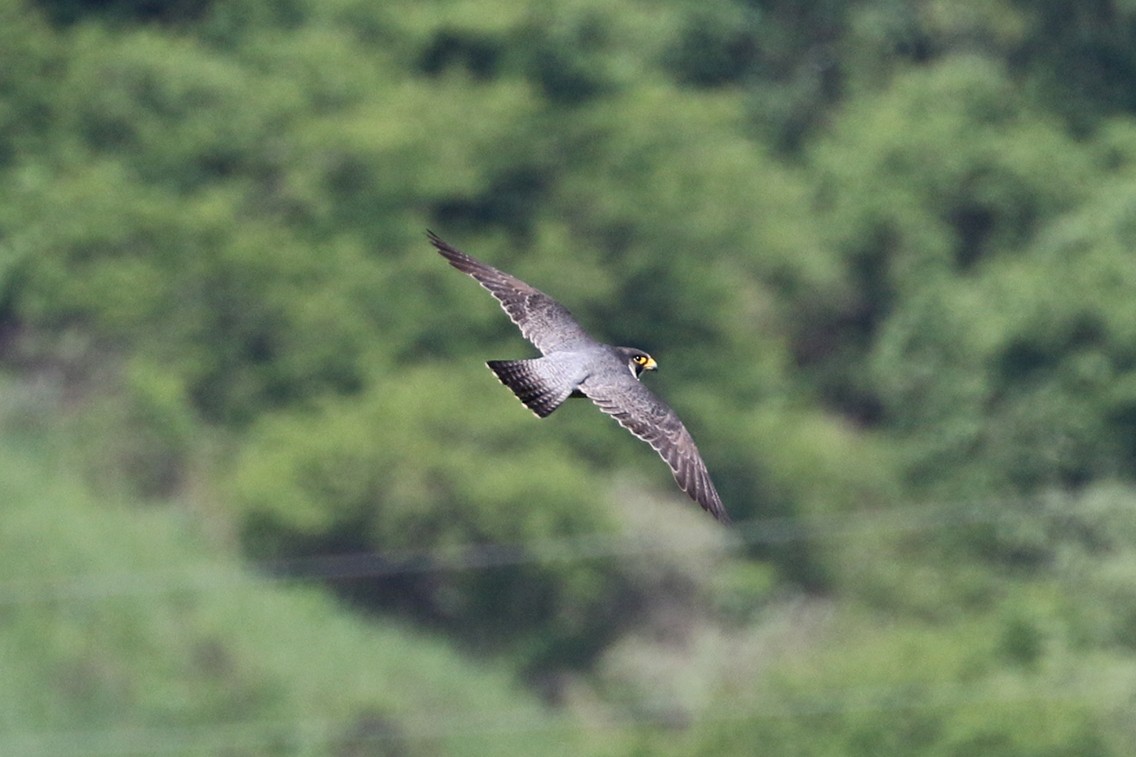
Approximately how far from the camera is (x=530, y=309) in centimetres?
1149

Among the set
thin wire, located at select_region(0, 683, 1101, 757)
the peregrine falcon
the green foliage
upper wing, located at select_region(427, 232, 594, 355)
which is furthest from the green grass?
the peregrine falcon

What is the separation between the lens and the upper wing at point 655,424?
10.2 metres

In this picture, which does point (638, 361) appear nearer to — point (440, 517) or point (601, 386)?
point (601, 386)

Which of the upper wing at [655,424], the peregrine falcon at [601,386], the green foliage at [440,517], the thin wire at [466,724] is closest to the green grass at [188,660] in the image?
the thin wire at [466,724]

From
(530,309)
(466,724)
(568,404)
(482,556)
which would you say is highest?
(530,309)

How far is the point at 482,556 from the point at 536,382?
31.8m

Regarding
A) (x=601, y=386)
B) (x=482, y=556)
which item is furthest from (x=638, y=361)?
(x=482, y=556)

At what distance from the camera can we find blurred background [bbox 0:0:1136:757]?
1444 inches

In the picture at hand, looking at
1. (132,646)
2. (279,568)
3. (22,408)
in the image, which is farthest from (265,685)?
(22,408)

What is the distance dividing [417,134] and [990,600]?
42.2 ft

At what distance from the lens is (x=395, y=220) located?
47.6 metres

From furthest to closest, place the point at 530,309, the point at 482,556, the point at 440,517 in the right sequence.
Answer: the point at 440,517
the point at 482,556
the point at 530,309

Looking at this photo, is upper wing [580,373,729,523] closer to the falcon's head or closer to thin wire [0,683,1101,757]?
the falcon's head

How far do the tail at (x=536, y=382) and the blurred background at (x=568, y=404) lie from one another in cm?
2387
